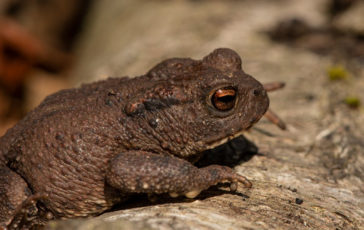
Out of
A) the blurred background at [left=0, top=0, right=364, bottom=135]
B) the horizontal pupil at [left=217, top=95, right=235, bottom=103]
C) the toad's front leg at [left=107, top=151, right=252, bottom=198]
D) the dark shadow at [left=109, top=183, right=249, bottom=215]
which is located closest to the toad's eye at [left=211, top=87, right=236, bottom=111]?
the horizontal pupil at [left=217, top=95, right=235, bottom=103]

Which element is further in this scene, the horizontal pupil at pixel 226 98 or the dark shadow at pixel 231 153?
the dark shadow at pixel 231 153

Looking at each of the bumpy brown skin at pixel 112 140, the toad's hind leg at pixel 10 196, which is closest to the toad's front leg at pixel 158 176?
the bumpy brown skin at pixel 112 140

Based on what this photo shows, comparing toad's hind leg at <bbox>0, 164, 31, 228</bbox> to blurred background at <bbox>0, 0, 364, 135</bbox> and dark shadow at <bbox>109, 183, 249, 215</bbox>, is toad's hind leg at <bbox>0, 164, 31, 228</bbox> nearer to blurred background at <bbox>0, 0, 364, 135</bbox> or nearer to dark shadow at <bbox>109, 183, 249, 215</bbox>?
dark shadow at <bbox>109, 183, 249, 215</bbox>

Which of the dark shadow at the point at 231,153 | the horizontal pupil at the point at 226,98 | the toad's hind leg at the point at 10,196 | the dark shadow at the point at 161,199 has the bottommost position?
the dark shadow at the point at 161,199

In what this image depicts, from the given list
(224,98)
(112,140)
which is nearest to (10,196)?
(112,140)

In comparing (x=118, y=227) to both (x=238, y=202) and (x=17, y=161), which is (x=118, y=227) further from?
(x=17, y=161)

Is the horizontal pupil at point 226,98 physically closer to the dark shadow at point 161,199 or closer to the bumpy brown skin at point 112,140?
the bumpy brown skin at point 112,140
